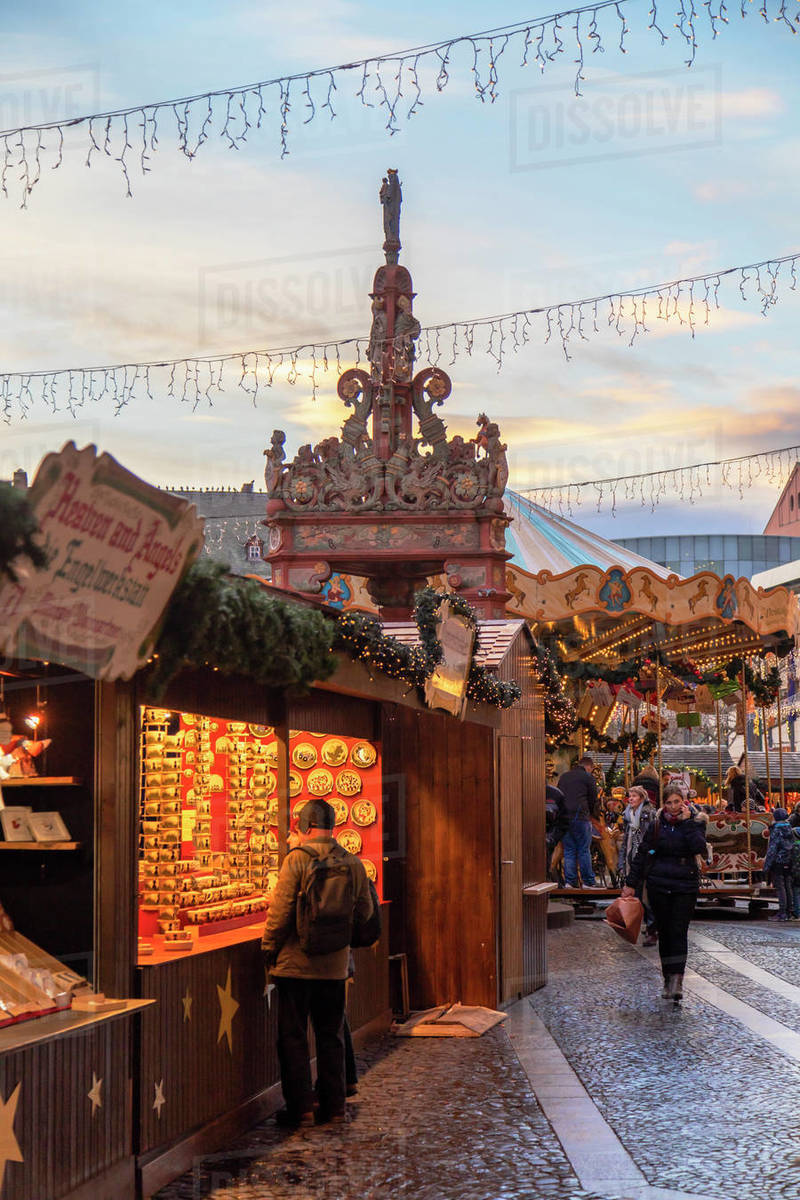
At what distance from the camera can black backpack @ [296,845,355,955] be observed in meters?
8.06

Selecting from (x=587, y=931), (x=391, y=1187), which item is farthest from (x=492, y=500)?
(x=391, y=1187)

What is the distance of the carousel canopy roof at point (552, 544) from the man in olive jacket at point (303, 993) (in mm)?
14484

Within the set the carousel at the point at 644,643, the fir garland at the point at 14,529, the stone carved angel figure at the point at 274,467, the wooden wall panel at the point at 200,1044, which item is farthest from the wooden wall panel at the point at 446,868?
the stone carved angel figure at the point at 274,467

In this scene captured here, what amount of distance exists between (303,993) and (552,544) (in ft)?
54.3

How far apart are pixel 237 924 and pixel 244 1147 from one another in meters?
1.40

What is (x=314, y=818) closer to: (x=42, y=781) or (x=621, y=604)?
(x=42, y=781)

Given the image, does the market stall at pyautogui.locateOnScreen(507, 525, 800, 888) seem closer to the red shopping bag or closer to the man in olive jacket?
the red shopping bag

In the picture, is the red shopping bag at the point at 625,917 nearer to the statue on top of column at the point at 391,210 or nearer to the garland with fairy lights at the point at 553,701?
the garland with fairy lights at the point at 553,701

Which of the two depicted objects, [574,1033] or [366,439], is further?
[366,439]

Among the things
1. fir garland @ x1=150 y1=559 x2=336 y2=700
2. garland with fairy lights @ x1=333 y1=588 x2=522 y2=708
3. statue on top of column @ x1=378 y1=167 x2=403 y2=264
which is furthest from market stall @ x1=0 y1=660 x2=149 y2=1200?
statue on top of column @ x1=378 y1=167 x2=403 y2=264

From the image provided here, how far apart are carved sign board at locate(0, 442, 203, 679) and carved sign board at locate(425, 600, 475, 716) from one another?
4.56 meters

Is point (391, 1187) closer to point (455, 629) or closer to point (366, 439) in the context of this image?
point (455, 629)

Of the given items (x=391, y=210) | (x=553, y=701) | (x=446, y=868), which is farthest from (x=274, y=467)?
(x=446, y=868)

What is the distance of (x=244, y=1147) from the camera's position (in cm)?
746
